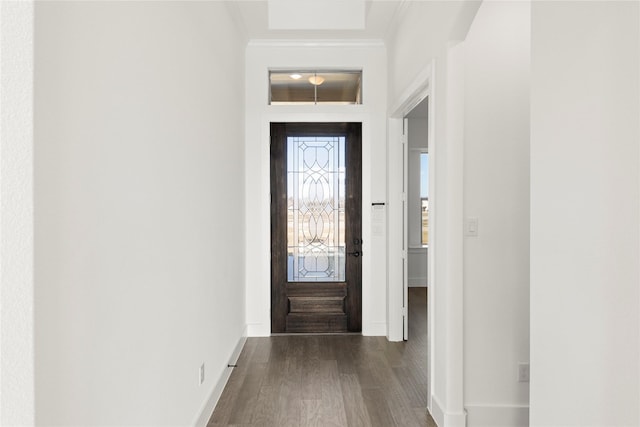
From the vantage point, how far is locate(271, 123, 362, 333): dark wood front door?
4.18m

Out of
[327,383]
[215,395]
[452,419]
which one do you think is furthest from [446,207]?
[215,395]

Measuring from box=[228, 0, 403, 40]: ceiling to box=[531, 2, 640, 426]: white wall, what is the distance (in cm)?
235

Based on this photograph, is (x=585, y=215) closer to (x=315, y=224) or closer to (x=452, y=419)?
(x=452, y=419)

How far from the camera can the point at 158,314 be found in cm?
170

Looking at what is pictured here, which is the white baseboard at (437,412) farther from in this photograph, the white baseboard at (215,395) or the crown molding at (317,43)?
the crown molding at (317,43)

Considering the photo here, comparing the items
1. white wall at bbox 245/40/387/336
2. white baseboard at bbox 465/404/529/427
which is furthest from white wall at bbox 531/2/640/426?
white wall at bbox 245/40/387/336

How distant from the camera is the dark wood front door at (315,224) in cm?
418

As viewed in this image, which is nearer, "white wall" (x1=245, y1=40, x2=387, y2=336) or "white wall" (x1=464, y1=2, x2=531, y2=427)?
"white wall" (x1=464, y1=2, x2=531, y2=427)

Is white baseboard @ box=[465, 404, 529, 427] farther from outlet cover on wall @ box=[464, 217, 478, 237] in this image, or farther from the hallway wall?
outlet cover on wall @ box=[464, 217, 478, 237]

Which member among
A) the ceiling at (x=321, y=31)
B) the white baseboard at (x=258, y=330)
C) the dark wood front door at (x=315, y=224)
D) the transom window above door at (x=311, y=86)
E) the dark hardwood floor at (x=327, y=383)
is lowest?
the dark hardwood floor at (x=327, y=383)

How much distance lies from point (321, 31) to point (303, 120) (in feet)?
2.78

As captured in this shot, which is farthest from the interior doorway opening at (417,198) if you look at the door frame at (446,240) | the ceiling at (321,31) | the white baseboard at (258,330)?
the door frame at (446,240)

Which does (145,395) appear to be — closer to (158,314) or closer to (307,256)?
(158,314)
